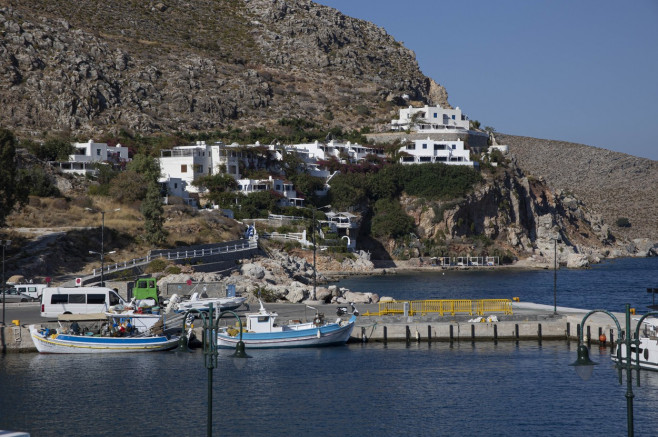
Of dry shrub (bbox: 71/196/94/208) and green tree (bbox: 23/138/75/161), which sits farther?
green tree (bbox: 23/138/75/161)

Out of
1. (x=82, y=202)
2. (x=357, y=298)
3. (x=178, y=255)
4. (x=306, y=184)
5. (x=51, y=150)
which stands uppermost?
(x=51, y=150)

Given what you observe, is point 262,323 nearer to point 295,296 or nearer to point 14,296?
point 295,296

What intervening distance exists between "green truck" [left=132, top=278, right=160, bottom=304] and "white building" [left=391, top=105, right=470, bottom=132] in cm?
8770

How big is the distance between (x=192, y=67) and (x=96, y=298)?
10027cm

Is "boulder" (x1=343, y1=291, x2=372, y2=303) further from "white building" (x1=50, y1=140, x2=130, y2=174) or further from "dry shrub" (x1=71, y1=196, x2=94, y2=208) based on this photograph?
"white building" (x1=50, y1=140, x2=130, y2=174)

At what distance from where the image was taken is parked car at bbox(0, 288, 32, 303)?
57344 mm

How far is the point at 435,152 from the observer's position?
427ft

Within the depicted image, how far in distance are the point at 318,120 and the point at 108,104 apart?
118ft

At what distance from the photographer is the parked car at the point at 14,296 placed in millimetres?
57344

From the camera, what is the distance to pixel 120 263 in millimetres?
66812

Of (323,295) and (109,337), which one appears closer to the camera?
(109,337)

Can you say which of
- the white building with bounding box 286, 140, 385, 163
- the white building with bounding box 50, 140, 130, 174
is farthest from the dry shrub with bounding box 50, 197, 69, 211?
the white building with bounding box 286, 140, 385, 163

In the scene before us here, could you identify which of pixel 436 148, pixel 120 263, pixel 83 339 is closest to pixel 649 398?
pixel 83 339

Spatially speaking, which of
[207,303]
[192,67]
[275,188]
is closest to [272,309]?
[207,303]
